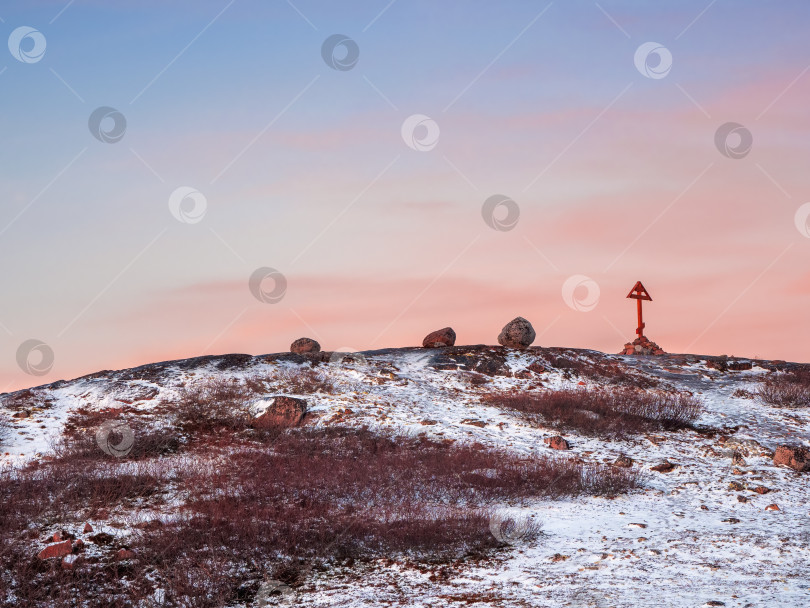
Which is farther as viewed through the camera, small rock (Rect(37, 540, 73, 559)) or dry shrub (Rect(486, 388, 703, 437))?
dry shrub (Rect(486, 388, 703, 437))

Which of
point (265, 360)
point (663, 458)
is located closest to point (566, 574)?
point (663, 458)

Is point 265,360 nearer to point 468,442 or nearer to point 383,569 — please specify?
point 468,442

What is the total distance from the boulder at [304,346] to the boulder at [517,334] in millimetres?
8356

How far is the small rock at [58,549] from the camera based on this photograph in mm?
12539

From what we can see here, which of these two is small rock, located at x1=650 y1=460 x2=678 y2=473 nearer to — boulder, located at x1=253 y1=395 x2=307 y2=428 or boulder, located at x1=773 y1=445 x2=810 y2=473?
boulder, located at x1=773 y1=445 x2=810 y2=473

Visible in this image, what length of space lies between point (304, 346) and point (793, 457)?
19.3 metres

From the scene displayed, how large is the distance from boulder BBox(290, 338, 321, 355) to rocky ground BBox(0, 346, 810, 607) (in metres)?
2.02

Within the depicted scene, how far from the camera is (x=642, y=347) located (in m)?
39.8

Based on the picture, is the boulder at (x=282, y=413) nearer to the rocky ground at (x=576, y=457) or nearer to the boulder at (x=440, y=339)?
the rocky ground at (x=576, y=457)

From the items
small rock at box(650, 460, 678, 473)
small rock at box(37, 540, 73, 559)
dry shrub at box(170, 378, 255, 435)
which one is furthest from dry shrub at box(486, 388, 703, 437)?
small rock at box(37, 540, 73, 559)

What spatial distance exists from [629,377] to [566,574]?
20.0 metres

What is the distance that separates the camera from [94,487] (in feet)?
54.3

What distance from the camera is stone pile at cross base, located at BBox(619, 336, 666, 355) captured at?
39406 millimetres

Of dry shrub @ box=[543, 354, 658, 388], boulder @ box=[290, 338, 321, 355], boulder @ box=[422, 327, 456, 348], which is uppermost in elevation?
boulder @ box=[422, 327, 456, 348]
